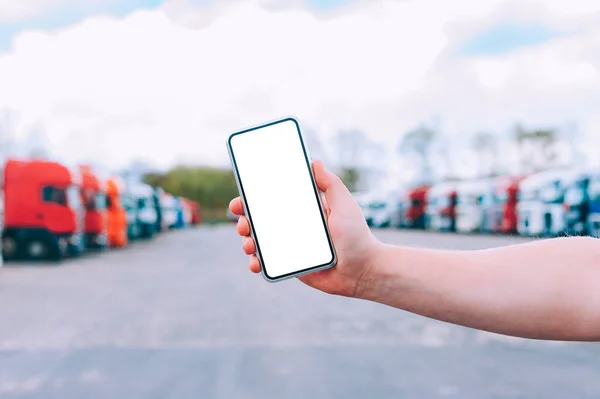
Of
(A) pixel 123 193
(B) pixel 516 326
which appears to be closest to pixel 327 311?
(B) pixel 516 326

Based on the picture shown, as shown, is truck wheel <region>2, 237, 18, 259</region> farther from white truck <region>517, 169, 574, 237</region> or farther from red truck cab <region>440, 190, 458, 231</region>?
red truck cab <region>440, 190, 458, 231</region>

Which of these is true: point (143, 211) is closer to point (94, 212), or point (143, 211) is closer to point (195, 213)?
point (94, 212)

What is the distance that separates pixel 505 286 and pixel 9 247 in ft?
76.0

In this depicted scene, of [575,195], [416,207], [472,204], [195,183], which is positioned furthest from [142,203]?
[195,183]

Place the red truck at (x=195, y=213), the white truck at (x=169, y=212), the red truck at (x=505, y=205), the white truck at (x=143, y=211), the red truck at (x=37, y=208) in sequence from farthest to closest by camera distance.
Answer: the red truck at (x=195, y=213) < the white truck at (x=169, y=212) < the white truck at (x=143, y=211) < the red truck at (x=505, y=205) < the red truck at (x=37, y=208)

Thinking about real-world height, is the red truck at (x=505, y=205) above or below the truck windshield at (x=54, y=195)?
below

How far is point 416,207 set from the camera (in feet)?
171

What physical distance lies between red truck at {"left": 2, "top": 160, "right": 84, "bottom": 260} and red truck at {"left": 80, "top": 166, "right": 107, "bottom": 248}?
425 centimetres

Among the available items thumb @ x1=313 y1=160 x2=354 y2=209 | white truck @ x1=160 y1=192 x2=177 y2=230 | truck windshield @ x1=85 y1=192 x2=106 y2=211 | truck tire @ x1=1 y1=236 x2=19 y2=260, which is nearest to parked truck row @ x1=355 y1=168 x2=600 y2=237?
truck tire @ x1=1 y1=236 x2=19 y2=260

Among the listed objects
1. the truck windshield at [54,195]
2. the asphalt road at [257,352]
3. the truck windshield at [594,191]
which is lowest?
the asphalt road at [257,352]

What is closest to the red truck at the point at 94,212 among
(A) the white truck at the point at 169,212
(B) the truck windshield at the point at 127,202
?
(B) the truck windshield at the point at 127,202

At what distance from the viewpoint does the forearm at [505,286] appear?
1.99m

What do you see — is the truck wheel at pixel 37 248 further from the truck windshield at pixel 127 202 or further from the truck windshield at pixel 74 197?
the truck windshield at pixel 127 202

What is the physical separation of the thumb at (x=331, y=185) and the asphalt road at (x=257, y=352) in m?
4.51
